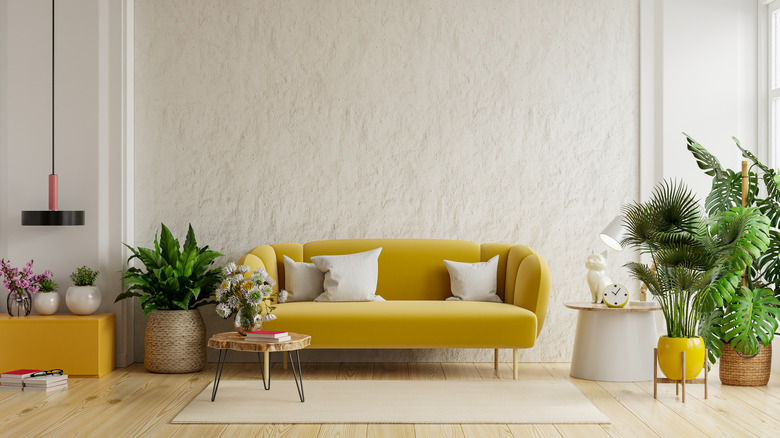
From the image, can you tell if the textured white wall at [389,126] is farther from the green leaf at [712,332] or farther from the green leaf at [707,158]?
the green leaf at [712,332]

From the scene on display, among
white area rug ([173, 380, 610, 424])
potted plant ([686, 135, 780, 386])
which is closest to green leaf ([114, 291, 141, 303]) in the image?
white area rug ([173, 380, 610, 424])

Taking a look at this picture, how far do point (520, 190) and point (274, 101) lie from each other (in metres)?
1.96

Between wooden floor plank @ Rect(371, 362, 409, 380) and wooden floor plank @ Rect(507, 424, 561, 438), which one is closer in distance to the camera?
wooden floor plank @ Rect(507, 424, 561, 438)

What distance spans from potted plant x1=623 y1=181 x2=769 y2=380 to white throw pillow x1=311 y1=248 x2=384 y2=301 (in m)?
1.73

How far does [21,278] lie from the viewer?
15.5ft

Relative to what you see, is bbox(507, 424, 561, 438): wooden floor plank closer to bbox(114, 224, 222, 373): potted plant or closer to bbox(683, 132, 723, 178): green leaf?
bbox(683, 132, 723, 178): green leaf

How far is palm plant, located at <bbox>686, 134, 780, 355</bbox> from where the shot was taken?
4320 mm

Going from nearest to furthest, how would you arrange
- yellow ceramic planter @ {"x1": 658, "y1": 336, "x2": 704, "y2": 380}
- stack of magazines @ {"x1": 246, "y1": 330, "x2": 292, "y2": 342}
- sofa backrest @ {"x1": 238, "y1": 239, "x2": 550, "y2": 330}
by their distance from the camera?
stack of magazines @ {"x1": 246, "y1": 330, "x2": 292, "y2": 342}, yellow ceramic planter @ {"x1": 658, "y1": 336, "x2": 704, "y2": 380}, sofa backrest @ {"x1": 238, "y1": 239, "x2": 550, "y2": 330}

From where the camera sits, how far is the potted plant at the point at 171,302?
480 centimetres

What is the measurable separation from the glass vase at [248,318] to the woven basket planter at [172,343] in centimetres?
103

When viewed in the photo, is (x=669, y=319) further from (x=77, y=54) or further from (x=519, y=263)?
(x=77, y=54)

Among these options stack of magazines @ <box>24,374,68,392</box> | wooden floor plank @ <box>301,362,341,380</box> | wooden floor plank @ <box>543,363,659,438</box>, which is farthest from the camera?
wooden floor plank @ <box>301,362,341,380</box>

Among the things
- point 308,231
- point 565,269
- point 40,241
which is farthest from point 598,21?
point 40,241

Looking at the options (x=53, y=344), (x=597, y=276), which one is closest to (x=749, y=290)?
(x=597, y=276)
